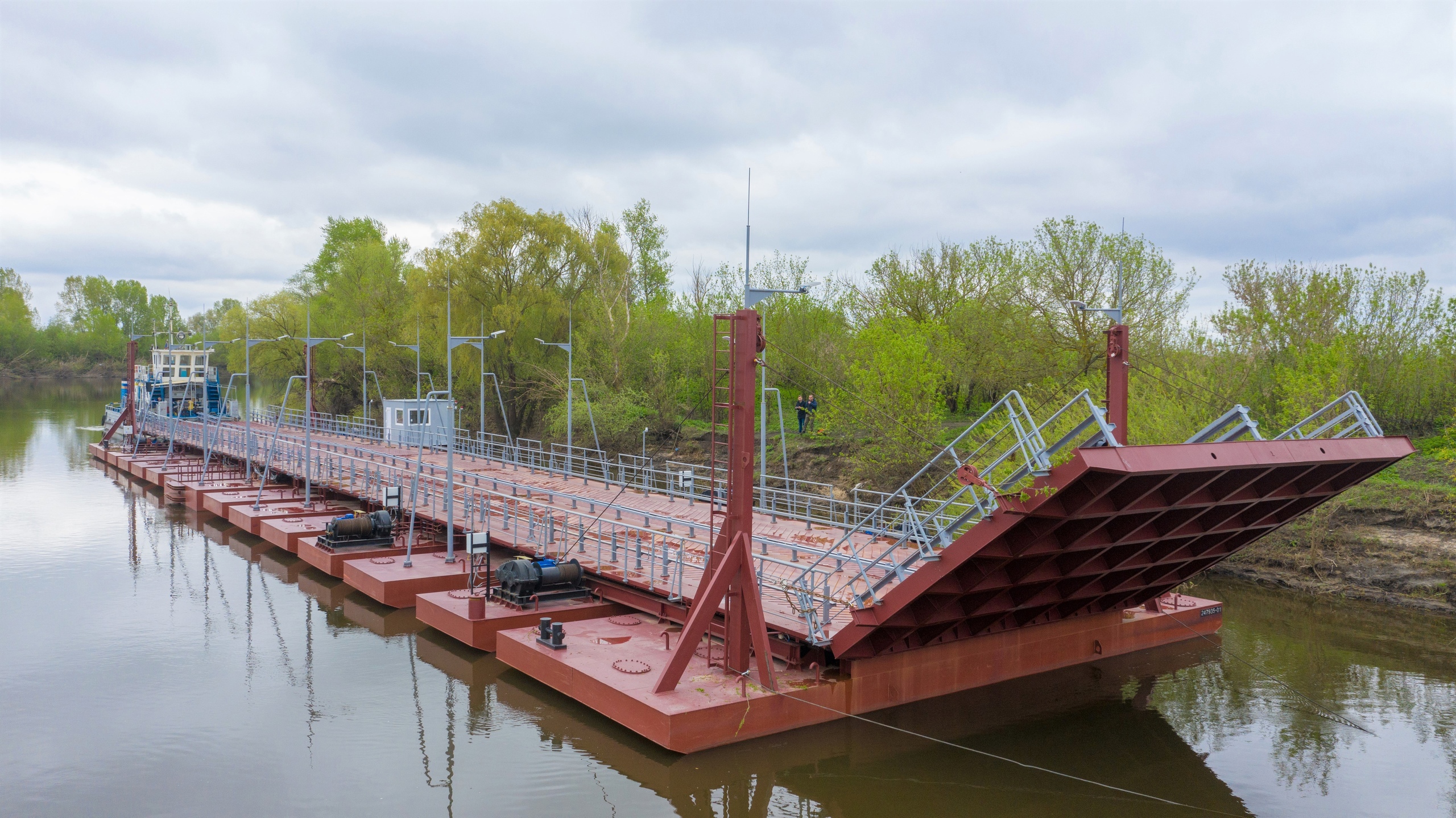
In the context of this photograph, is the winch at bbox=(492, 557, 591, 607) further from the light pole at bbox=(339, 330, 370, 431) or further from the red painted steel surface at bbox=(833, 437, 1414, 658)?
the light pole at bbox=(339, 330, 370, 431)

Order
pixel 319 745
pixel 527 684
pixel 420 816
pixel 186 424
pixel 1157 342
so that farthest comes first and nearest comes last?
pixel 186 424 → pixel 1157 342 → pixel 527 684 → pixel 319 745 → pixel 420 816

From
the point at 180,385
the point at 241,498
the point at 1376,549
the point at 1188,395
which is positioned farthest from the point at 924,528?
the point at 180,385

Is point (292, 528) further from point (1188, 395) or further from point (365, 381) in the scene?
point (1188, 395)

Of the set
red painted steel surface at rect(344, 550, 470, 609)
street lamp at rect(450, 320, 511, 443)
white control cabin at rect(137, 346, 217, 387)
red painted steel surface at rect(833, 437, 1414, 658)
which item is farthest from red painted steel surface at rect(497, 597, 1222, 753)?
white control cabin at rect(137, 346, 217, 387)

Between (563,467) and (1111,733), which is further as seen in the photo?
(563,467)

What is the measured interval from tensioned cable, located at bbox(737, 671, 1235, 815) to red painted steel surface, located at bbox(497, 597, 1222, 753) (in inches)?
2.1

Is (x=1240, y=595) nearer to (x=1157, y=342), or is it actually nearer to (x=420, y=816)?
(x=1157, y=342)

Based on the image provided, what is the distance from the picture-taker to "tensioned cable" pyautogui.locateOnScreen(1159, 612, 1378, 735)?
53.5 ft

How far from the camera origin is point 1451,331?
33.2m

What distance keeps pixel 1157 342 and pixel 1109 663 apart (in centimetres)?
1783

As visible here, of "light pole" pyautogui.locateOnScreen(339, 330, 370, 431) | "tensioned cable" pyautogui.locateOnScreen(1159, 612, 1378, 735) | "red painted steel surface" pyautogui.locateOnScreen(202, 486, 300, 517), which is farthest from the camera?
"light pole" pyautogui.locateOnScreen(339, 330, 370, 431)

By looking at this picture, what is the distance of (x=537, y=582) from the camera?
1898cm

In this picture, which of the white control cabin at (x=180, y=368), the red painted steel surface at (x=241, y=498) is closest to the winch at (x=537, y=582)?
the red painted steel surface at (x=241, y=498)

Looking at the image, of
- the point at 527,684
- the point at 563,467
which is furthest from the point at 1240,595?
the point at 563,467
